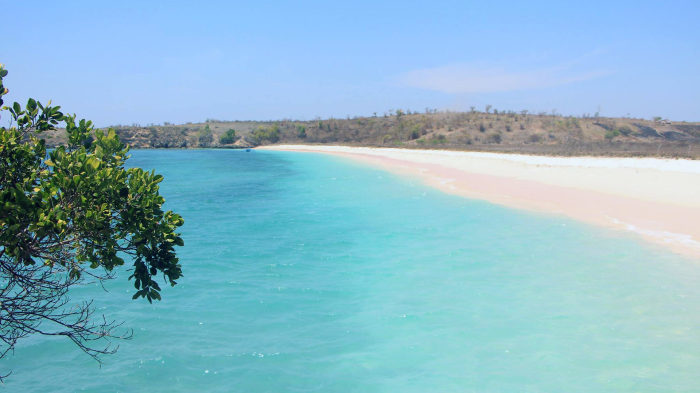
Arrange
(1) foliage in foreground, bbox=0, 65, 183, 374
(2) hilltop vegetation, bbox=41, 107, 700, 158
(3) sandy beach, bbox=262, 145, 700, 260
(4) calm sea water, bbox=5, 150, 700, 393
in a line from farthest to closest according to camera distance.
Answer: (2) hilltop vegetation, bbox=41, 107, 700, 158 → (3) sandy beach, bbox=262, 145, 700, 260 → (4) calm sea water, bbox=5, 150, 700, 393 → (1) foliage in foreground, bbox=0, 65, 183, 374

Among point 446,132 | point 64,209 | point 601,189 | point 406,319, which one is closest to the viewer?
point 64,209

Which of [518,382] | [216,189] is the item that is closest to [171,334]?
[518,382]

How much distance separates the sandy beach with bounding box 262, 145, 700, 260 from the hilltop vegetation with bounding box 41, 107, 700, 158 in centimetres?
716

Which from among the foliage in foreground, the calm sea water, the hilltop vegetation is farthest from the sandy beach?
the foliage in foreground

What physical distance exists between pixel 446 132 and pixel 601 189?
196 feet

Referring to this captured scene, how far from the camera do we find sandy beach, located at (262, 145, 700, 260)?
1501 centimetres

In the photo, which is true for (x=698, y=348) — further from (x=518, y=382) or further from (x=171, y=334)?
(x=171, y=334)

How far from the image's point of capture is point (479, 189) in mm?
25750

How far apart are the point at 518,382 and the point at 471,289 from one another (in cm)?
353

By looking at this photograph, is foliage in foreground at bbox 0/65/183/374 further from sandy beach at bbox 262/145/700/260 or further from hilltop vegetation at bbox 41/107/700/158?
hilltop vegetation at bbox 41/107/700/158

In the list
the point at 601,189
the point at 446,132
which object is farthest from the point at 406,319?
the point at 446,132

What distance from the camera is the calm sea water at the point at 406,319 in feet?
22.0

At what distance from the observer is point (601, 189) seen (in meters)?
22.7

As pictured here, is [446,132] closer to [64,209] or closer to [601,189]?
[601,189]
